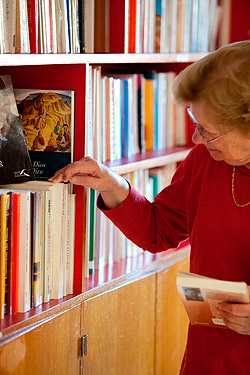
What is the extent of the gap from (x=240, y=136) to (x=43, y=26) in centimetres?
59

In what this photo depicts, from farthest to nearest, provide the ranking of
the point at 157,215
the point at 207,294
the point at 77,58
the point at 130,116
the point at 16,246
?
the point at 130,116
the point at 157,215
the point at 77,58
the point at 16,246
the point at 207,294

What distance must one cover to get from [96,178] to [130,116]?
62 cm

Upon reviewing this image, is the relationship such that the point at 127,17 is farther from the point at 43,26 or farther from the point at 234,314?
the point at 234,314

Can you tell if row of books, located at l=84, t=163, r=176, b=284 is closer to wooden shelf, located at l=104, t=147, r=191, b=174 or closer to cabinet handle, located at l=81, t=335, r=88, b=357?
wooden shelf, located at l=104, t=147, r=191, b=174

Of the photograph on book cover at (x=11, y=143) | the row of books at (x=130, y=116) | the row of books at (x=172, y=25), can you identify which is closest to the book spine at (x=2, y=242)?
the photograph on book cover at (x=11, y=143)

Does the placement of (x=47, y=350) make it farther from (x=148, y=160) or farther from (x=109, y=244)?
(x=148, y=160)

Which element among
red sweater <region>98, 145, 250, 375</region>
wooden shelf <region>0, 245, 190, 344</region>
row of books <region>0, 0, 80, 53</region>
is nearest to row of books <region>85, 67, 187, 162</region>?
row of books <region>0, 0, 80, 53</region>

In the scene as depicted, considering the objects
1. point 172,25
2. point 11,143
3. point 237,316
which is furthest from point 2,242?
point 172,25

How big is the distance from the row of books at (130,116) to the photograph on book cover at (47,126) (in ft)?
0.20

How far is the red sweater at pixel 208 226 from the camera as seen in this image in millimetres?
1638

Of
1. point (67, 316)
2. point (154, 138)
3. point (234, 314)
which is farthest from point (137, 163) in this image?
point (234, 314)

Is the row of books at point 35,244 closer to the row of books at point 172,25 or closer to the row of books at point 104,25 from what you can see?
the row of books at point 104,25

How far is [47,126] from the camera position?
1.74 m

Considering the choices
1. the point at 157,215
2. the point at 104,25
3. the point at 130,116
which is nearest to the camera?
the point at 157,215
